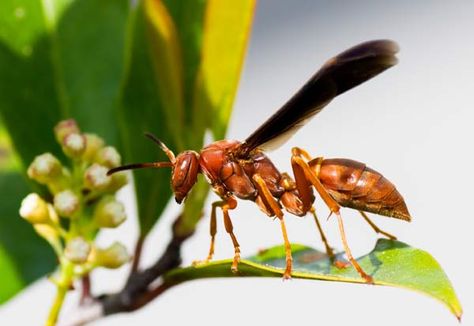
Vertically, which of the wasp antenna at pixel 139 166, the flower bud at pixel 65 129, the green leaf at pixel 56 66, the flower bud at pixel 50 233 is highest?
the green leaf at pixel 56 66

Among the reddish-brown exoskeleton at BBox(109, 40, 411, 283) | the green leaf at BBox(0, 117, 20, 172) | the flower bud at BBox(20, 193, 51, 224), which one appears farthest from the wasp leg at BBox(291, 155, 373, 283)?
the green leaf at BBox(0, 117, 20, 172)

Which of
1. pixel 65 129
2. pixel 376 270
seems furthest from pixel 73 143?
pixel 376 270

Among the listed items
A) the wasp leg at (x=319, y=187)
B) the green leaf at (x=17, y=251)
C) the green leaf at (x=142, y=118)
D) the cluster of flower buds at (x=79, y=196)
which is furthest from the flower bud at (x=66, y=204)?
the wasp leg at (x=319, y=187)

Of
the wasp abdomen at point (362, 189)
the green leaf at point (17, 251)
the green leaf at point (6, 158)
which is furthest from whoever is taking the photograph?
the green leaf at point (6, 158)

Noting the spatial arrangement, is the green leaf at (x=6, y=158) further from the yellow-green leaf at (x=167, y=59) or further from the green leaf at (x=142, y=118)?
the yellow-green leaf at (x=167, y=59)

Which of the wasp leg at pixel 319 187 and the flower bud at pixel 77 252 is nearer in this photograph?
the flower bud at pixel 77 252

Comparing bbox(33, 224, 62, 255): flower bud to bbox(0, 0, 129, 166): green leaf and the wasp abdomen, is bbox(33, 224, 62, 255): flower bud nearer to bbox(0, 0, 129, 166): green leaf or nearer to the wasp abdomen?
bbox(0, 0, 129, 166): green leaf

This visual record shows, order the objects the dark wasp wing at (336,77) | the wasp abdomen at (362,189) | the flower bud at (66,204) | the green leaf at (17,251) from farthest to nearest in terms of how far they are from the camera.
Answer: the green leaf at (17,251)
the wasp abdomen at (362,189)
the flower bud at (66,204)
the dark wasp wing at (336,77)

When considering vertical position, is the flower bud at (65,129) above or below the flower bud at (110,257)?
above
